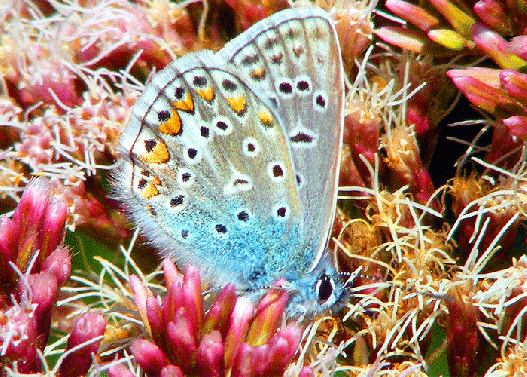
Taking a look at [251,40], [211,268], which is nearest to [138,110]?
[251,40]

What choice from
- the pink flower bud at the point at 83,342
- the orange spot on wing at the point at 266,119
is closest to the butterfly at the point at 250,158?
the orange spot on wing at the point at 266,119

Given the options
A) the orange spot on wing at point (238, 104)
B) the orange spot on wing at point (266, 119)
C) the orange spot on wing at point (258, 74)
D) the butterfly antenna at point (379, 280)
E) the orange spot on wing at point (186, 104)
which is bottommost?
the butterfly antenna at point (379, 280)

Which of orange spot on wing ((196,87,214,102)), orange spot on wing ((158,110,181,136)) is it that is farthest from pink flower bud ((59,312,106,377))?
orange spot on wing ((196,87,214,102))

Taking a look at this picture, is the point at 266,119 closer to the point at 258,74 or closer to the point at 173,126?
the point at 258,74

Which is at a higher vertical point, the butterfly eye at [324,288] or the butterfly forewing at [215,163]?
the butterfly forewing at [215,163]

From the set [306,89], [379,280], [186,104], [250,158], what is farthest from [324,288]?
[186,104]

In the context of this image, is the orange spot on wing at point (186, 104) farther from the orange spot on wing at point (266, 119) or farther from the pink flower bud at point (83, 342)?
the pink flower bud at point (83, 342)

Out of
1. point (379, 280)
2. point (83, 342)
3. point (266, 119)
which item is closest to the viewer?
point (83, 342)
